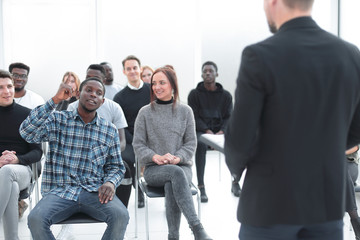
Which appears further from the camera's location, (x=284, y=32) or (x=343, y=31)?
(x=343, y=31)

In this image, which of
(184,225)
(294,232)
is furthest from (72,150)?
(294,232)

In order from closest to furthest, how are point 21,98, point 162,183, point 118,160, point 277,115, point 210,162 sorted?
1. point 277,115
2. point 118,160
3. point 162,183
4. point 21,98
5. point 210,162

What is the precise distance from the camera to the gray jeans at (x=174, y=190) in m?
3.11

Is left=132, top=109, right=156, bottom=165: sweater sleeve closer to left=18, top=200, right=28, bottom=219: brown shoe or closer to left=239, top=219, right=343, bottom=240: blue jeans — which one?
left=18, top=200, right=28, bottom=219: brown shoe

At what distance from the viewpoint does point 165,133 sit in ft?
11.3

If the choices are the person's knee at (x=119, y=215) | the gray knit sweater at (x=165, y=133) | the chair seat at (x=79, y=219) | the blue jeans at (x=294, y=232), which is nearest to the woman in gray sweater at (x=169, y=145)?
the gray knit sweater at (x=165, y=133)

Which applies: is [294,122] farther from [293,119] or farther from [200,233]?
[200,233]

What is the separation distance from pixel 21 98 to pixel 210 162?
3411 millimetres

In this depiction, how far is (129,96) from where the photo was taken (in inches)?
173

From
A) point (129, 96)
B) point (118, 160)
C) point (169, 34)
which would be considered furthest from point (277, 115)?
point (169, 34)

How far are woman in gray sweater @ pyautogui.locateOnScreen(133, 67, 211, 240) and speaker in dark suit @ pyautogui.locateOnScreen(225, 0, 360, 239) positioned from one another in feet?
6.00

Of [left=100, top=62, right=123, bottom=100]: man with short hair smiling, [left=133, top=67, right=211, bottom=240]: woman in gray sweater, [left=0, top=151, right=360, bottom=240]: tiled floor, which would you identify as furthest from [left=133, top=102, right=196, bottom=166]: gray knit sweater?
[left=100, top=62, right=123, bottom=100]: man with short hair smiling

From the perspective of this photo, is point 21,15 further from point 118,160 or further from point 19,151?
point 118,160

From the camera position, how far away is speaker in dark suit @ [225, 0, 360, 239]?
1.26 metres
